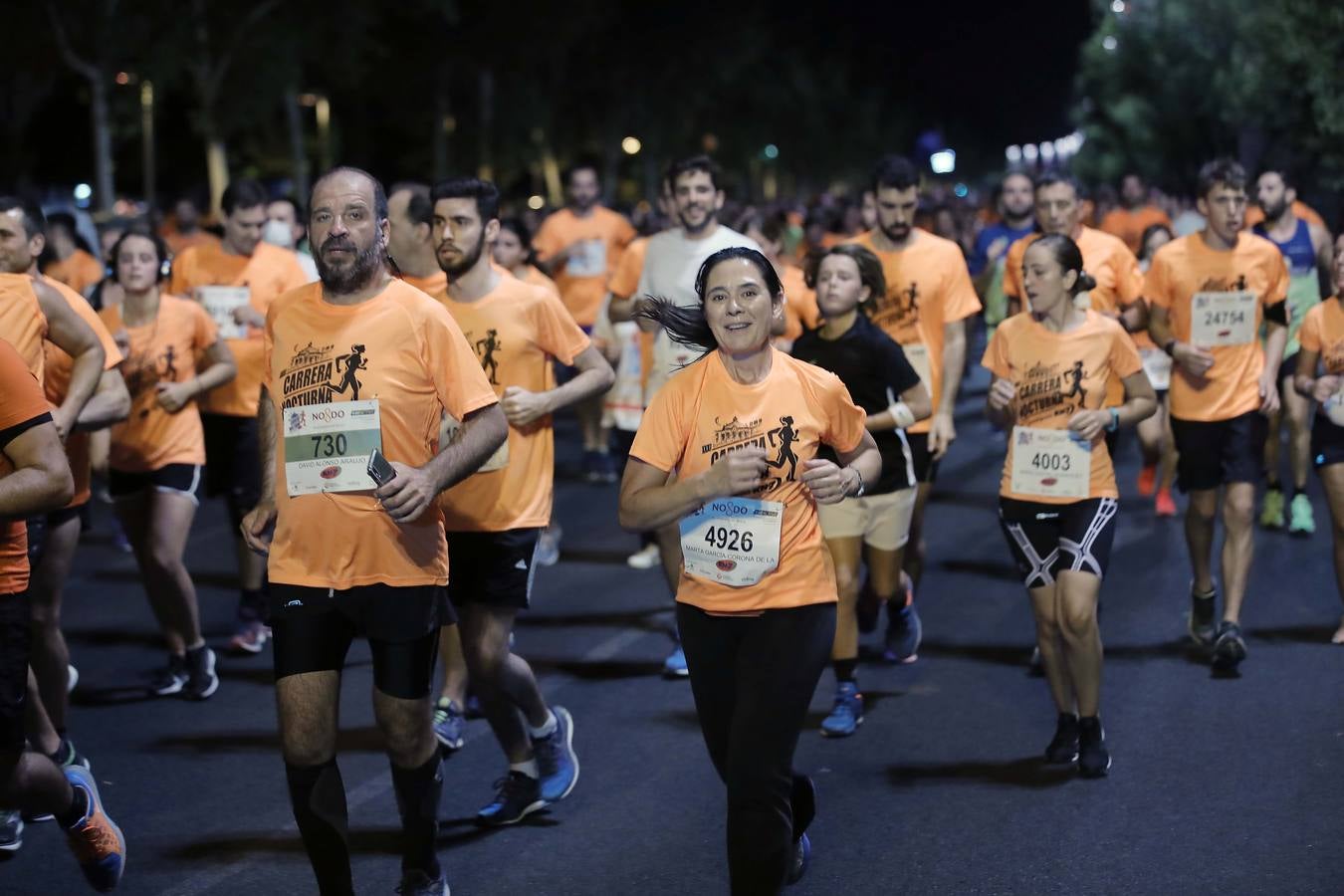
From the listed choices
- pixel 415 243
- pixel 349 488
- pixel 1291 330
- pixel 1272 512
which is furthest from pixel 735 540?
pixel 1291 330

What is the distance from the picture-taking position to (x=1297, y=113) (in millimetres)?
20016

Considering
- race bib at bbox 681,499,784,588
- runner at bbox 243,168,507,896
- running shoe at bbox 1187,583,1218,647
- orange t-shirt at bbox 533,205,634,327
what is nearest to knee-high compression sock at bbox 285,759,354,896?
runner at bbox 243,168,507,896

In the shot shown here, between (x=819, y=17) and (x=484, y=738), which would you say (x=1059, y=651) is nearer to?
(x=484, y=738)

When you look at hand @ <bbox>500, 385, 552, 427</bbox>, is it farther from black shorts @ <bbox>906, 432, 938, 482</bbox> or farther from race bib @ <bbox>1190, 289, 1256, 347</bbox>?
race bib @ <bbox>1190, 289, 1256, 347</bbox>

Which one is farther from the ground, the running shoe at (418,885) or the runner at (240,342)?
the runner at (240,342)

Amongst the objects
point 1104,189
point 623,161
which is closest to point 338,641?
point 1104,189

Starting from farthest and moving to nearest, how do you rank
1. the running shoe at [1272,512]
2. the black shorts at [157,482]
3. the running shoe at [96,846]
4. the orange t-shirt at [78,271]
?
the orange t-shirt at [78,271] < the running shoe at [1272,512] < the black shorts at [157,482] < the running shoe at [96,846]

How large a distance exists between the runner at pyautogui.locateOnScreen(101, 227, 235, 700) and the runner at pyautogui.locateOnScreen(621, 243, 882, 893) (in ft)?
11.9

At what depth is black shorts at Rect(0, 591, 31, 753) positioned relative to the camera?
4.96m

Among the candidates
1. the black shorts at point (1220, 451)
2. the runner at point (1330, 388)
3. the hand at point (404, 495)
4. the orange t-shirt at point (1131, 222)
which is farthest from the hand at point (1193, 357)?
the orange t-shirt at point (1131, 222)

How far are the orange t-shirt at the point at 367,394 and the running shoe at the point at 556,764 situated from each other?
1.44 m

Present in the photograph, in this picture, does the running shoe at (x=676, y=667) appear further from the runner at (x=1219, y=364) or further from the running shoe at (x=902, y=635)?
the runner at (x=1219, y=364)

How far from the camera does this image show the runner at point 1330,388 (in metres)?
8.13

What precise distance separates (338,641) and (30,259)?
2.60m
